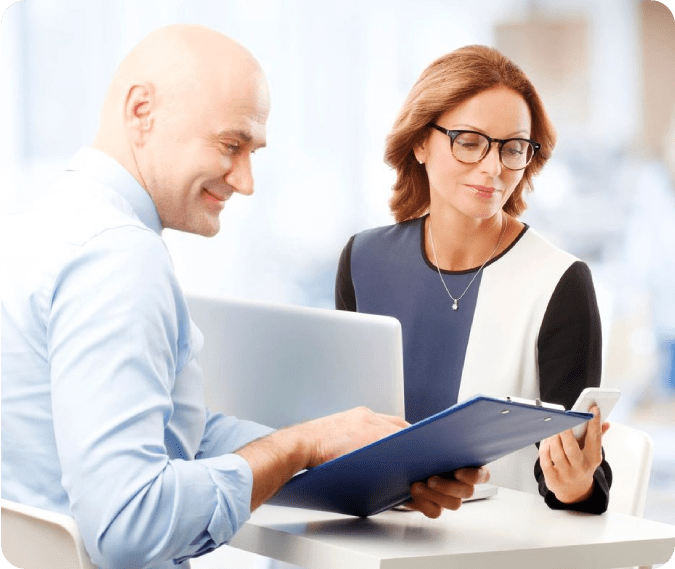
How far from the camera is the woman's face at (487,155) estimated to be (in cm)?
213

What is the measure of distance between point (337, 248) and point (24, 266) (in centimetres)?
376

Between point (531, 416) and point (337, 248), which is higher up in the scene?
point (531, 416)

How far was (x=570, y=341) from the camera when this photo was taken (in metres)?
1.93

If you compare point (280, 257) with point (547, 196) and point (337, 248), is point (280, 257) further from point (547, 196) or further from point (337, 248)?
point (547, 196)

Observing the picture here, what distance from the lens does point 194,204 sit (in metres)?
1.27

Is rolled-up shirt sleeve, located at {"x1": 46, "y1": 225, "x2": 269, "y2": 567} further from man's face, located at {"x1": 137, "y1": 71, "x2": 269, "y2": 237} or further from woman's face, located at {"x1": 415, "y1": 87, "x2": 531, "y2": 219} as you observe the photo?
woman's face, located at {"x1": 415, "y1": 87, "x2": 531, "y2": 219}

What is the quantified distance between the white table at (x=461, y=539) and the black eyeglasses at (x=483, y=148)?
2.85 feet

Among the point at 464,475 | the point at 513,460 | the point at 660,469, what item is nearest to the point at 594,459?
the point at 464,475

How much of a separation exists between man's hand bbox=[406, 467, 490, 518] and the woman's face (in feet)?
3.12

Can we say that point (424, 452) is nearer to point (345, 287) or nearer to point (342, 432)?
point (342, 432)

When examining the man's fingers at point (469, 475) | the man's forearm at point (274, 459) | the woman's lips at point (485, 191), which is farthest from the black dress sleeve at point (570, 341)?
the man's forearm at point (274, 459)

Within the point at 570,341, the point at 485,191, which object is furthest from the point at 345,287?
the point at 570,341

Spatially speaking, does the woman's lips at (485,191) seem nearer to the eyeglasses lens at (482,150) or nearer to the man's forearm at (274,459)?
the eyeglasses lens at (482,150)

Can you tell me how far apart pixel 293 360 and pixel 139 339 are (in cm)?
55
